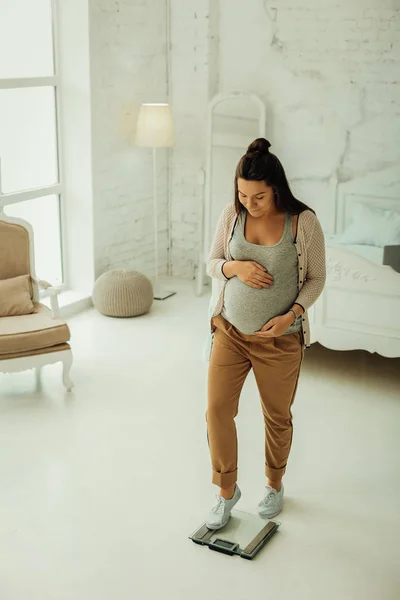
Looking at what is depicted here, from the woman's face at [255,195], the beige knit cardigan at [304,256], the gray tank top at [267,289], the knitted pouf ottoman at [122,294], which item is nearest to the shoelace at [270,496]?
the beige knit cardigan at [304,256]

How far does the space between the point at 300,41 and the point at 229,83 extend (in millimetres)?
704

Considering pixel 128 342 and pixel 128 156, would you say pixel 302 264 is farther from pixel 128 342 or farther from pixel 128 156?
pixel 128 156

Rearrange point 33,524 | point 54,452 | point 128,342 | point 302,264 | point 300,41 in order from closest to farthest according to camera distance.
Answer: point 302,264 < point 33,524 < point 54,452 < point 128,342 < point 300,41

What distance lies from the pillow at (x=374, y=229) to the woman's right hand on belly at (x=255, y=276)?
9.32ft

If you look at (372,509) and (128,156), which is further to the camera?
(128,156)

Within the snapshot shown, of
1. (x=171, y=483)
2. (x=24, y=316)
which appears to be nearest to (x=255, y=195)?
(x=171, y=483)

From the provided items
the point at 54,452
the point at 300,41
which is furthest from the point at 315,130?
the point at 54,452

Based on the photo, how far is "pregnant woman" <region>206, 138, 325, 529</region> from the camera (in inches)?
130

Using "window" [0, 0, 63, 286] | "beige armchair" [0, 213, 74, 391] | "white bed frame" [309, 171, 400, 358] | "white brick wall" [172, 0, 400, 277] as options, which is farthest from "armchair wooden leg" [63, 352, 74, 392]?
"white brick wall" [172, 0, 400, 277]

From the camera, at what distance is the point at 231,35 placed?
23.1 ft

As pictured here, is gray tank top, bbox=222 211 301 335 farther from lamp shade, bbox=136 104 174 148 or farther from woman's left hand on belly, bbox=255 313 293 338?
lamp shade, bbox=136 104 174 148

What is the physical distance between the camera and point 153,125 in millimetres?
6715

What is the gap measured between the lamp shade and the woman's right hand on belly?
3602mm

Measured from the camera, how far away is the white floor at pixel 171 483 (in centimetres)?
330
